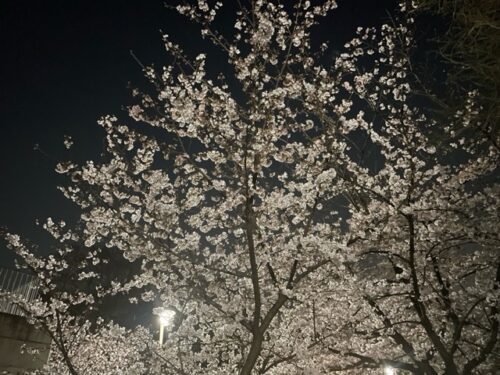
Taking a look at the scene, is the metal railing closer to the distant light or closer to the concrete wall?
the concrete wall

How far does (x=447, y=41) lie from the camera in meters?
5.02

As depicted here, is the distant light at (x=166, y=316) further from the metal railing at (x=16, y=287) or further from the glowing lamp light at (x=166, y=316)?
the metal railing at (x=16, y=287)

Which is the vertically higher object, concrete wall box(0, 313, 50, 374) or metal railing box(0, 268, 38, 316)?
metal railing box(0, 268, 38, 316)

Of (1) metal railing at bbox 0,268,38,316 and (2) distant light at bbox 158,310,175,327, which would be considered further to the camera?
(2) distant light at bbox 158,310,175,327

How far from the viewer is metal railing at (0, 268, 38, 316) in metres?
10.2

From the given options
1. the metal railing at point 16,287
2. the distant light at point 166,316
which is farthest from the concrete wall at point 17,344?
the distant light at point 166,316

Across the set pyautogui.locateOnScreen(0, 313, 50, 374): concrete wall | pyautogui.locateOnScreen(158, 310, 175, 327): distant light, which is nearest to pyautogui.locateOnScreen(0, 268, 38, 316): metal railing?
pyautogui.locateOnScreen(0, 313, 50, 374): concrete wall

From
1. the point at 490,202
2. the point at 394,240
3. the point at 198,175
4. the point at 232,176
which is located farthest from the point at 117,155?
the point at 490,202

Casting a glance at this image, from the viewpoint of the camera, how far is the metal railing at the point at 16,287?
10.2m

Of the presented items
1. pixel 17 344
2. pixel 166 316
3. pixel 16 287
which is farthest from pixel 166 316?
pixel 16 287

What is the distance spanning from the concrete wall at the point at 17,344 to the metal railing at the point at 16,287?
239 mm

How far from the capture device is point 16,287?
35.4 feet

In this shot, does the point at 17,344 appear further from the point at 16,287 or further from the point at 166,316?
the point at 166,316

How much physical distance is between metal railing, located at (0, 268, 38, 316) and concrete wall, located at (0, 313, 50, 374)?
239 mm
